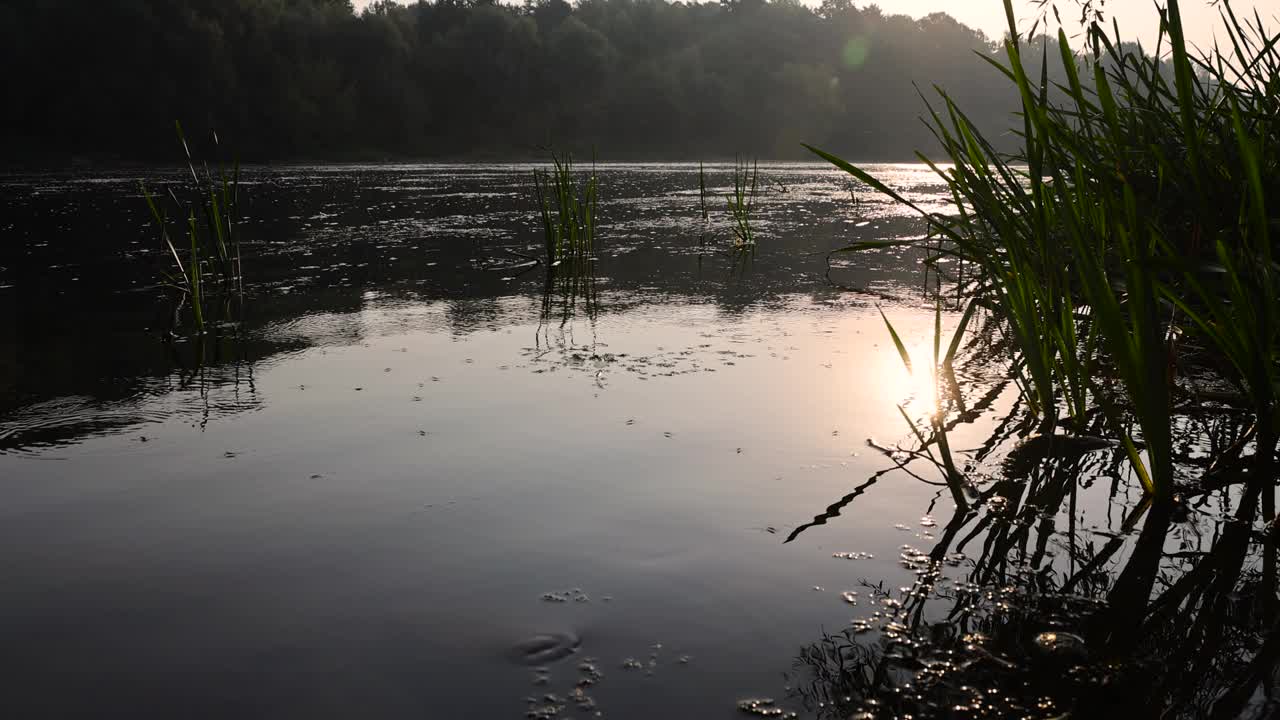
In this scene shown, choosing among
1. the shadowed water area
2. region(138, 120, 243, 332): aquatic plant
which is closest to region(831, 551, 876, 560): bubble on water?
the shadowed water area

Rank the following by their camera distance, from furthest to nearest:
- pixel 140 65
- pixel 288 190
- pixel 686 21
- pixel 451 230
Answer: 1. pixel 686 21
2. pixel 140 65
3. pixel 288 190
4. pixel 451 230

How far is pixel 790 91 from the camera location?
2021 inches

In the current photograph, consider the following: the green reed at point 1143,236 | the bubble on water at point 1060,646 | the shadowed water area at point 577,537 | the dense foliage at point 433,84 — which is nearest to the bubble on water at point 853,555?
the shadowed water area at point 577,537

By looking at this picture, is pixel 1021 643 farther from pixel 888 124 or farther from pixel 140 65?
pixel 888 124

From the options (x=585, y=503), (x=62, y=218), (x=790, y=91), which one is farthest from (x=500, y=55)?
(x=585, y=503)

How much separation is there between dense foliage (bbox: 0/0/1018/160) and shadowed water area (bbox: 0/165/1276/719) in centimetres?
3117

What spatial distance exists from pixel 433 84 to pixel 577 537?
47.2 meters

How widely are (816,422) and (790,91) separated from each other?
5059 cm

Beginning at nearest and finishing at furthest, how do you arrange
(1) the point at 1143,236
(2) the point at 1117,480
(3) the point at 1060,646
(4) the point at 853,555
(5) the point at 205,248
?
1. (3) the point at 1060,646
2. (1) the point at 1143,236
3. (4) the point at 853,555
4. (2) the point at 1117,480
5. (5) the point at 205,248

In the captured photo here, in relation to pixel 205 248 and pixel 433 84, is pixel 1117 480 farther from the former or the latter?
pixel 433 84

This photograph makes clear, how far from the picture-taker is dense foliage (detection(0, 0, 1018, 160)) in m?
36.9

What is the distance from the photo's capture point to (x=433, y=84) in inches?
1833

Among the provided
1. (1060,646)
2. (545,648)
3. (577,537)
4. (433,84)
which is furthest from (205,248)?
(433,84)

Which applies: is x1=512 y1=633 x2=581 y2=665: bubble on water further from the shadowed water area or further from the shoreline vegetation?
the shoreline vegetation
